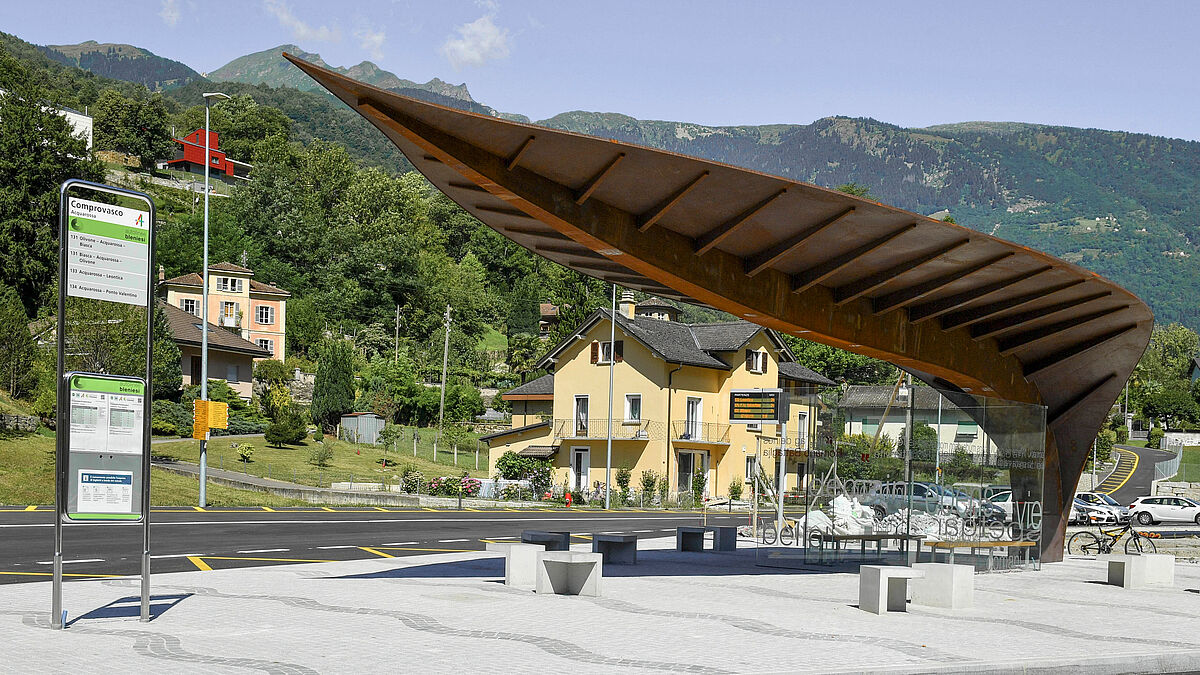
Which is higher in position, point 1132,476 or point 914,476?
point 914,476

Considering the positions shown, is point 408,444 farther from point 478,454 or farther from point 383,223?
point 383,223

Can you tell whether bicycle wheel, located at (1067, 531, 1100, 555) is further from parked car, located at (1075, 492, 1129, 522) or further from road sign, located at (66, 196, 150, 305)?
road sign, located at (66, 196, 150, 305)

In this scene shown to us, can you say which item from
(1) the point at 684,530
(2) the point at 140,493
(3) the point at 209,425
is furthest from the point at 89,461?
(3) the point at 209,425

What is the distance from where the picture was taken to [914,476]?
19.9m

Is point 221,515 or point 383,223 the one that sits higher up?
point 383,223

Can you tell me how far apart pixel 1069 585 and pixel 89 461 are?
16127mm

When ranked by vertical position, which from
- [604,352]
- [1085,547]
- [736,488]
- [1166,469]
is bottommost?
[1166,469]

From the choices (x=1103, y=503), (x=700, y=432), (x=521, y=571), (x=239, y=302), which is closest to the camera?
(x=521, y=571)

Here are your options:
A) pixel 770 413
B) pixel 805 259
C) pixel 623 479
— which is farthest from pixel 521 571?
pixel 623 479

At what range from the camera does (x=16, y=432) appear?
43.5 m

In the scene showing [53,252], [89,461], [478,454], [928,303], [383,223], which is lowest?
[478,454]

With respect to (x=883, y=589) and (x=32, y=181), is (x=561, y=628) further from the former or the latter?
(x=32, y=181)

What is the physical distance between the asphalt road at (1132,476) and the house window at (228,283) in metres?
62.6

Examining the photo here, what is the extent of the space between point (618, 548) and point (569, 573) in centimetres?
581
